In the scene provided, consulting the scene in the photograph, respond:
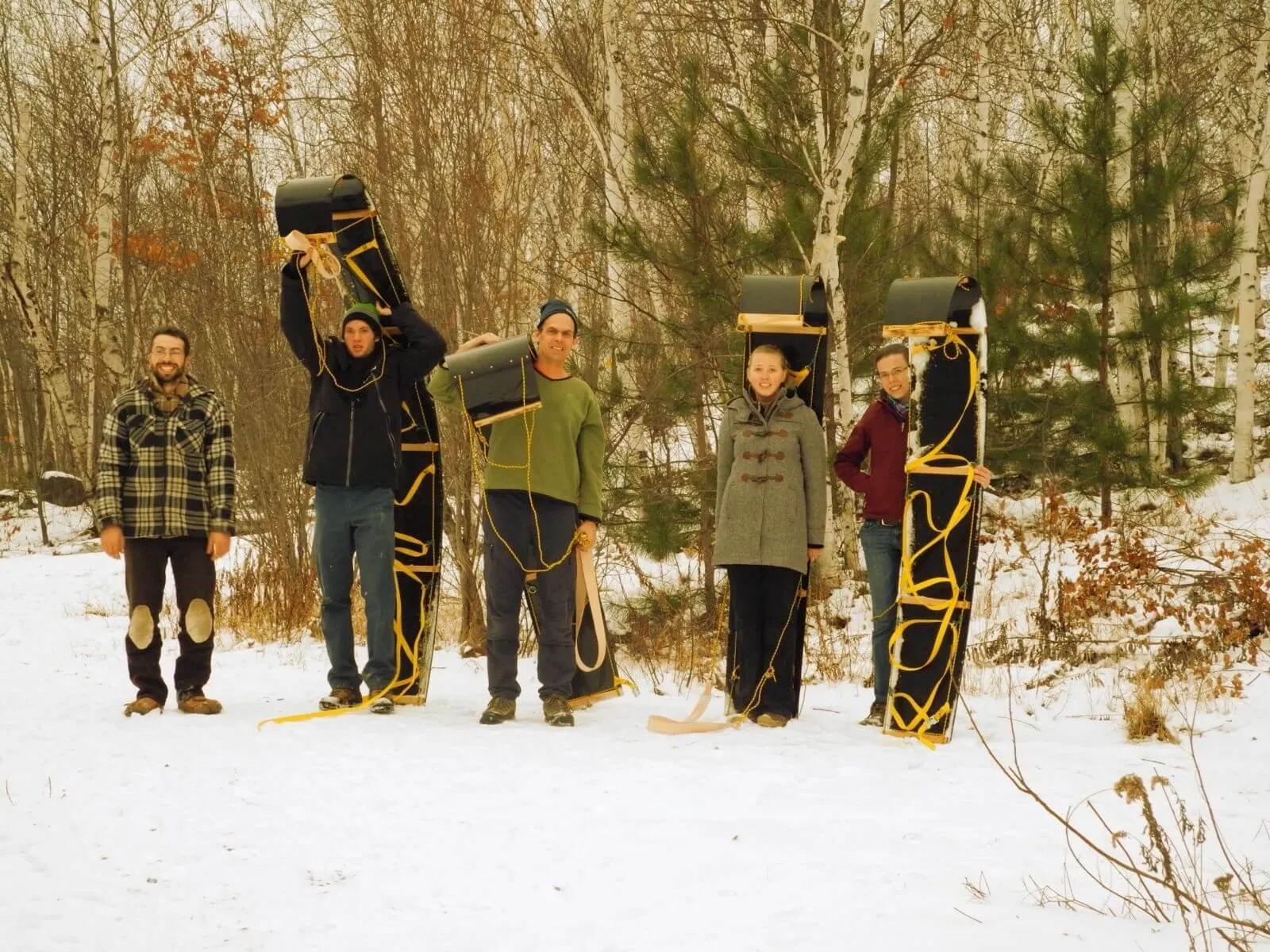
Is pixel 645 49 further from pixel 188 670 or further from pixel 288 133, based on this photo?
pixel 188 670

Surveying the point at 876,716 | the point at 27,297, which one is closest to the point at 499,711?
the point at 876,716

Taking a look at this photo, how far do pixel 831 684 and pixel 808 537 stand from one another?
188 centimetres

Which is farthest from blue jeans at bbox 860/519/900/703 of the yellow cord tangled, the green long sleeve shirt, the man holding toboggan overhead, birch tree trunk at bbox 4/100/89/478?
birch tree trunk at bbox 4/100/89/478

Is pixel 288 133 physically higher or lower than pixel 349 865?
higher

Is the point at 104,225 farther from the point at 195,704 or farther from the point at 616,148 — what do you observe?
the point at 195,704

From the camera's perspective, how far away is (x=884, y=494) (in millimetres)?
5176

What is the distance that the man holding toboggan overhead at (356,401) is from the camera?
508 centimetres

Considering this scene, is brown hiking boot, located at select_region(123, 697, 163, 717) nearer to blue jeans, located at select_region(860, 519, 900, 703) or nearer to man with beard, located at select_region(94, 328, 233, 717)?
man with beard, located at select_region(94, 328, 233, 717)

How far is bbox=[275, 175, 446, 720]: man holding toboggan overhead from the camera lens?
5.08 m

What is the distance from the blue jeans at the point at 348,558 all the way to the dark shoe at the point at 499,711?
0.58 meters

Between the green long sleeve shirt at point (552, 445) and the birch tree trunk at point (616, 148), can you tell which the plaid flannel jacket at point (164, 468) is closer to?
the green long sleeve shirt at point (552, 445)

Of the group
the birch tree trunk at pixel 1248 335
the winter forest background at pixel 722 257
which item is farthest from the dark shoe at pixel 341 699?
the birch tree trunk at pixel 1248 335

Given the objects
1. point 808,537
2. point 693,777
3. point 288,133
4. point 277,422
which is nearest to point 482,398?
point 808,537

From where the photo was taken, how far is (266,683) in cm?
620
